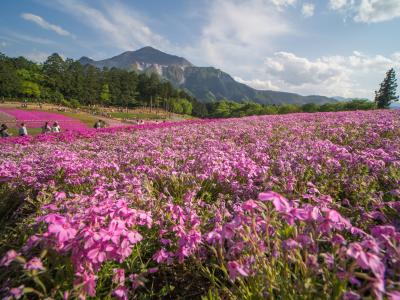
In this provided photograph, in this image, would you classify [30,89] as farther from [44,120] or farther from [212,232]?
[212,232]

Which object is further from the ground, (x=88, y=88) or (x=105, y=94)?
(x=88, y=88)

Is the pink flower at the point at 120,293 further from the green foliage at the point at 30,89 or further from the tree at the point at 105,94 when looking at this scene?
the tree at the point at 105,94

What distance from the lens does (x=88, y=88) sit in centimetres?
8712

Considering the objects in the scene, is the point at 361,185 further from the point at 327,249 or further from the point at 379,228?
the point at 379,228

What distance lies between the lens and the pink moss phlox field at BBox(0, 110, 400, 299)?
178 centimetres

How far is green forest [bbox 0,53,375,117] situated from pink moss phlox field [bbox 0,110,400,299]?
69431 mm

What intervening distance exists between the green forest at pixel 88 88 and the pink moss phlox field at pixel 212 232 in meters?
69.4

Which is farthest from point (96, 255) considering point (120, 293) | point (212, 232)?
point (212, 232)

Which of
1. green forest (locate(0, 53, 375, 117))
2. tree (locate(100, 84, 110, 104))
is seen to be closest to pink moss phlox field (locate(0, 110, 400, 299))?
green forest (locate(0, 53, 375, 117))

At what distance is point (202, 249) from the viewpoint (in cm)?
272

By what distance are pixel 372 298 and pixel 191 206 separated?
90.1 inches

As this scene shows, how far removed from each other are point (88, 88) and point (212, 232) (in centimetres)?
9633

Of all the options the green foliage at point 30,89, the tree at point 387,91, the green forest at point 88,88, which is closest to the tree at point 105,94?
the green forest at point 88,88

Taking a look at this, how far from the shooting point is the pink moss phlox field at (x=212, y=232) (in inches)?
69.9
